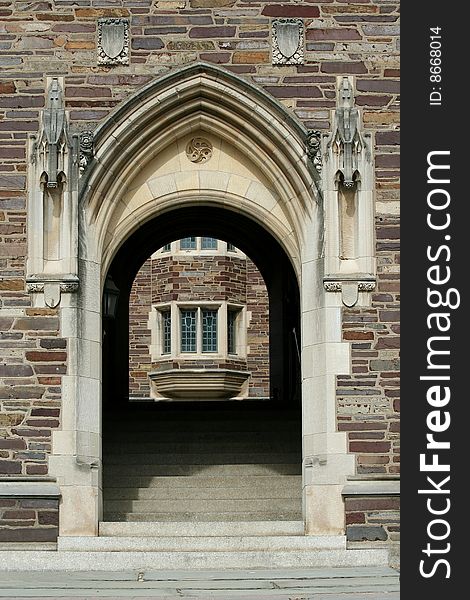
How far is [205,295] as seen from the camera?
104 feet

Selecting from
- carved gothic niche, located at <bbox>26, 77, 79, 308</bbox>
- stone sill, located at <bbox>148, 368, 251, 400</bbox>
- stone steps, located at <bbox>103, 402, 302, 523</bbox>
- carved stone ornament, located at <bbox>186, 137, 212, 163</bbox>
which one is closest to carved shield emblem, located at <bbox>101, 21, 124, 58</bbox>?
carved gothic niche, located at <bbox>26, 77, 79, 308</bbox>

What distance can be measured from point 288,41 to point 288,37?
0.13 ft

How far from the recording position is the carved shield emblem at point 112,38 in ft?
49.1

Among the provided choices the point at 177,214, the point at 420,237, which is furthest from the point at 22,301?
the point at 177,214

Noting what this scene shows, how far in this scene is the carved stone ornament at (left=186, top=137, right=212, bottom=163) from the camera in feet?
50.4

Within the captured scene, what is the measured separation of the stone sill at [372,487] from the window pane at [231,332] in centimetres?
1697

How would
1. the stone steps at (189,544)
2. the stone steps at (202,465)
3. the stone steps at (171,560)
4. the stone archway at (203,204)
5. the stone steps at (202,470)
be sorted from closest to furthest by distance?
the stone steps at (171,560)
the stone steps at (189,544)
the stone archway at (203,204)
the stone steps at (202,465)
the stone steps at (202,470)

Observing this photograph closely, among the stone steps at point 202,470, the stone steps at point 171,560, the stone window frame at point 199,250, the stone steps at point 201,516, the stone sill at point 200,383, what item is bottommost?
the stone steps at point 171,560

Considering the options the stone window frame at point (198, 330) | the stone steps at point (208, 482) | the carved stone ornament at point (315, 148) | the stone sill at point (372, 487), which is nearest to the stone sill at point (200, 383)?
the stone window frame at point (198, 330)

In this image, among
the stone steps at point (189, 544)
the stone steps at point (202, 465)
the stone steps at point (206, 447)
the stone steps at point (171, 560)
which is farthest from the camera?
the stone steps at point (206, 447)

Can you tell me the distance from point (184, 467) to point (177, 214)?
17.9 ft

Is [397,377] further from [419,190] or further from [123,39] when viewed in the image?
[123,39]

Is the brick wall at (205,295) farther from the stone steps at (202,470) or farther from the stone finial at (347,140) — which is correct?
the stone finial at (347,140)

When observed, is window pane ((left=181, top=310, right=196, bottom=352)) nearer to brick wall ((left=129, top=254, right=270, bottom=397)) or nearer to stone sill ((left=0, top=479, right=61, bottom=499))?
brick wall ((left=129, top=254, right=270, bottom=397))
